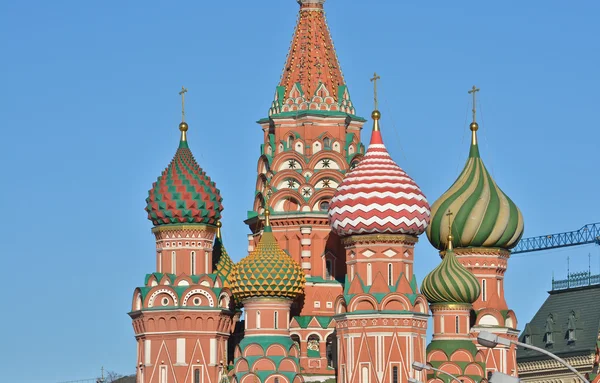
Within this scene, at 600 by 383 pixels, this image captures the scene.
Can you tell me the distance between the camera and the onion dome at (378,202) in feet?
230

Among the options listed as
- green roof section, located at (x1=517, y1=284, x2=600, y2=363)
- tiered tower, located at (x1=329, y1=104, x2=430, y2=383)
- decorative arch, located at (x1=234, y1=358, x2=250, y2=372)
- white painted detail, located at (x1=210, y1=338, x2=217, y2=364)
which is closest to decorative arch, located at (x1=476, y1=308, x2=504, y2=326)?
tiered tower, located at (x1=329, y1=104, x2=430, y2=383)

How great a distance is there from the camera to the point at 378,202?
70.2 meters

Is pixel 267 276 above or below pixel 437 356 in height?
above

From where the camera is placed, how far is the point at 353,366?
2749 inches

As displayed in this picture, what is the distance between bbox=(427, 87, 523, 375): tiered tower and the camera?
76.9m

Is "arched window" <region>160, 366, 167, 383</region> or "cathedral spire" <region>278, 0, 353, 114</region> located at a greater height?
"cathedral spire" <region>278, 0, 353, 114</region>

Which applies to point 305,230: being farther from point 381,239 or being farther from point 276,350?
point 276,350

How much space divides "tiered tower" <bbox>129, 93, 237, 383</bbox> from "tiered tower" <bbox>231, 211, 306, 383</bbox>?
1.62 meters

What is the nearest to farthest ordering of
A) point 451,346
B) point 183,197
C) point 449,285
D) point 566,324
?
1. point 451,346
2. point 449,285
3. point 183,197
4. point 566,324

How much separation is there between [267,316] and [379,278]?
4.51 meters

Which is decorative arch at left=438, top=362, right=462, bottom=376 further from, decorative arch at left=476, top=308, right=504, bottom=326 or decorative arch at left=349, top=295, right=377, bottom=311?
decorative arch at left=476, top=308, right=504, bottom=326

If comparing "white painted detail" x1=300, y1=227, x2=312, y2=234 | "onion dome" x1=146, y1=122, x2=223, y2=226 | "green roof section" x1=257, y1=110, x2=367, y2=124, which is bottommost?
"white painted detail" x1=300, y1=227, x2=312, y2=234

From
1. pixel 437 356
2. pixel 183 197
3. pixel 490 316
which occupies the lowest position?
pixel 437 356

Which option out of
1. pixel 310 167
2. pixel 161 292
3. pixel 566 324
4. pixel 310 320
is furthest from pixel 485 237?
pixel 566 324
